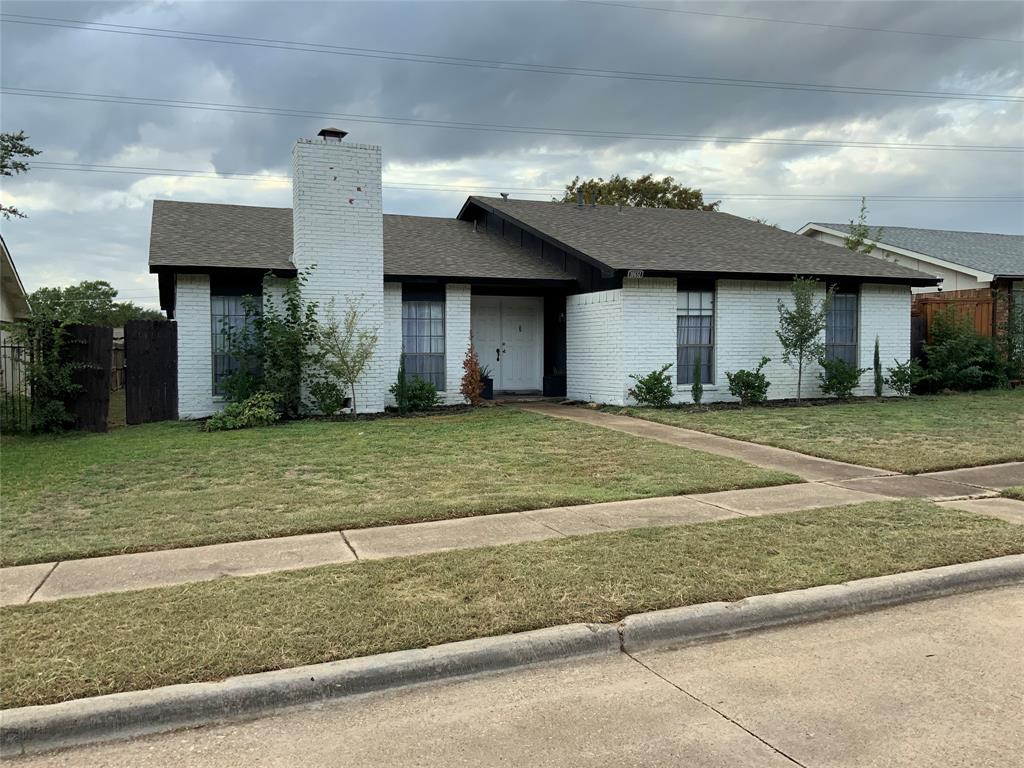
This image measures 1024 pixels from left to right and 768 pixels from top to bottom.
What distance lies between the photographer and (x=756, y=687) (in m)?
3.90

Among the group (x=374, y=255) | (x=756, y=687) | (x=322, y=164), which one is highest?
(x=322, y=164)

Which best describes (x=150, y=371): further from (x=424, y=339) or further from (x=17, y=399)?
(x=424, y=339)

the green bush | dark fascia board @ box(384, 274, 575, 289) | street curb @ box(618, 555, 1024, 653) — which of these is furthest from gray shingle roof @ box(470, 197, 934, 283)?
street curb @ box(618, 555, 1024, 653)

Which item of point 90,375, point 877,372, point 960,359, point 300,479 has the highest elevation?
point 960,359

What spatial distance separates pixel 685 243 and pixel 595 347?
370cm

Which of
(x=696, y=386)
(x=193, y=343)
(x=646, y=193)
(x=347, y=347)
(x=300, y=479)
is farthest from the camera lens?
(x=646, y=193)

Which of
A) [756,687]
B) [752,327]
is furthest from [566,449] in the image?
[752,327]

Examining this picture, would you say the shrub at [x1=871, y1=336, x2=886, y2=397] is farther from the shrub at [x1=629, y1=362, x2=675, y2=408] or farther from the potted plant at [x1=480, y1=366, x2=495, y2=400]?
the potted plant at [x1=480, y1=366, x2=495, y2=400]

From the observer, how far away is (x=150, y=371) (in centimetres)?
1498

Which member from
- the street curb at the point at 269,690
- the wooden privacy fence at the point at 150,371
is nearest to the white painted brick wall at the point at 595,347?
the wooden privacy fence at the point at 150,371

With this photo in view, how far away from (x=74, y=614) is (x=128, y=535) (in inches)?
77.3

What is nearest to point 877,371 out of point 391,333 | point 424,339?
point 424,339

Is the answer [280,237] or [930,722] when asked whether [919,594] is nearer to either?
[930,722]

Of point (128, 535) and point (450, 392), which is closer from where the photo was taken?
point (128, 535)
